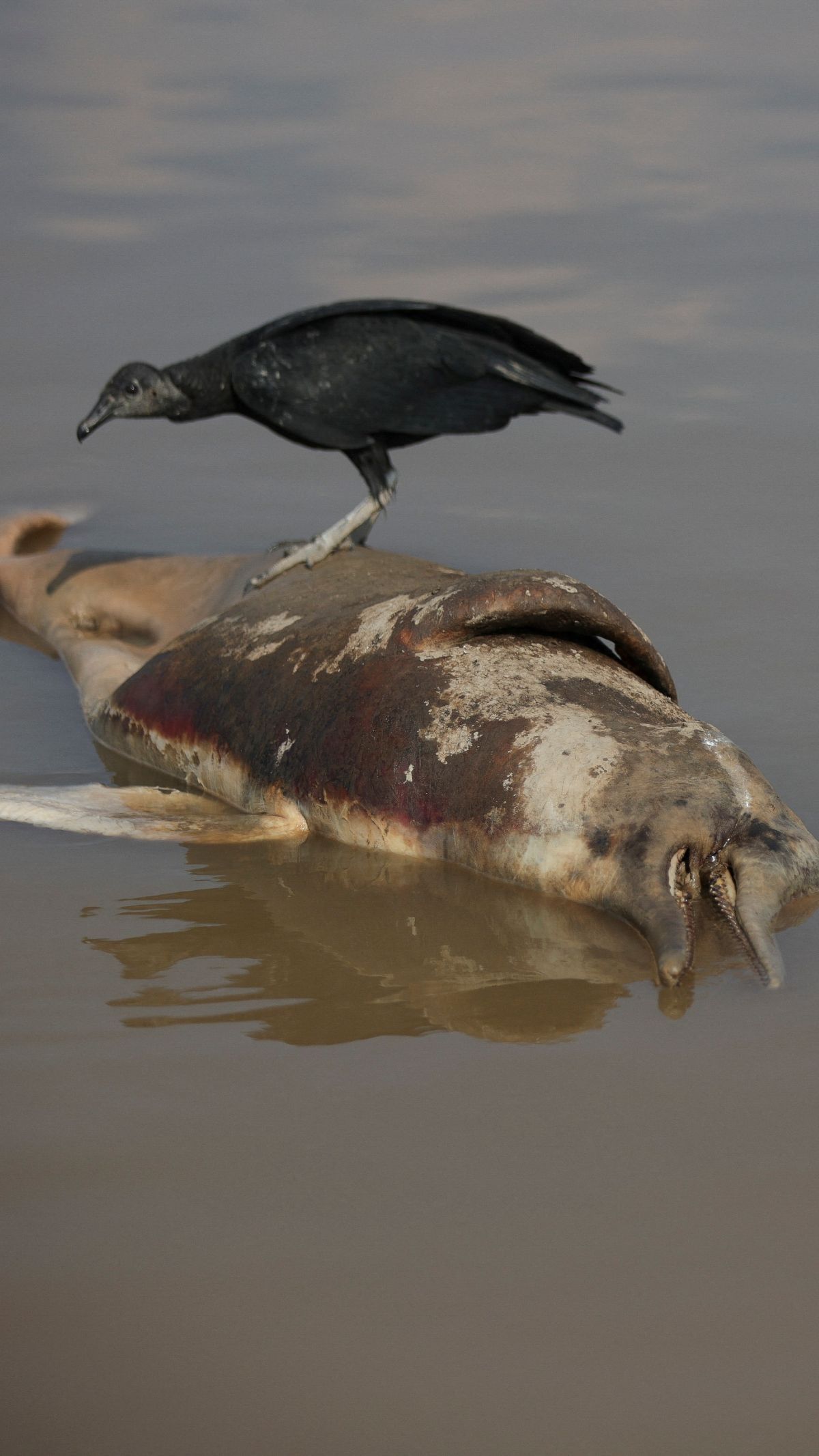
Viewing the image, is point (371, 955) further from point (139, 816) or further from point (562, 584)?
point (562, 584)

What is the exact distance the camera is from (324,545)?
6.17 meters

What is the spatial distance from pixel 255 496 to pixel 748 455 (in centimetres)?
238

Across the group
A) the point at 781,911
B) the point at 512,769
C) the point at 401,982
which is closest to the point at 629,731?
the point at 512,769

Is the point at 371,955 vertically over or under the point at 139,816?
under

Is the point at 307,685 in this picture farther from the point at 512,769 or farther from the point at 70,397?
the point at 70,397

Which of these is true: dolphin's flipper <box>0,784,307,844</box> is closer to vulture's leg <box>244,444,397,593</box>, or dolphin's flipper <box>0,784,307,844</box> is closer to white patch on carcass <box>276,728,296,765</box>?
white patch on carcass <box>276,728,296,765</box>

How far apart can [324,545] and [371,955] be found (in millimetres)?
2239

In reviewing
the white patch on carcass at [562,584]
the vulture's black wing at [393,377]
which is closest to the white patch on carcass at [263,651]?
the white patch on carcass at [562,584]

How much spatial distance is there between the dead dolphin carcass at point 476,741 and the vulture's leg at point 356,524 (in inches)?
3.2

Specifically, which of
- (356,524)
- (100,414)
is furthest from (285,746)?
(100,414)

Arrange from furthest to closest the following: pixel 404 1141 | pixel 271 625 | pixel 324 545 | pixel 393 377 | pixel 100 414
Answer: pixel 100 414, pixel 393 377, pixel 324 545, pixel 271 625, pixel 404 1141

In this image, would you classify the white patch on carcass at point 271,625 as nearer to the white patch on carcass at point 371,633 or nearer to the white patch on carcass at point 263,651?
the white patch on carcass at point 263,651

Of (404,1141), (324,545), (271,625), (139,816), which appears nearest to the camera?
(404,1141)

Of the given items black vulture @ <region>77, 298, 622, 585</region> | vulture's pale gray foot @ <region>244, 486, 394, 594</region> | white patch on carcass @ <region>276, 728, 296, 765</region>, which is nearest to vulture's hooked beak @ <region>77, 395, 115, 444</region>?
black vulture @ <region>77, 298, 622, 585</region>
